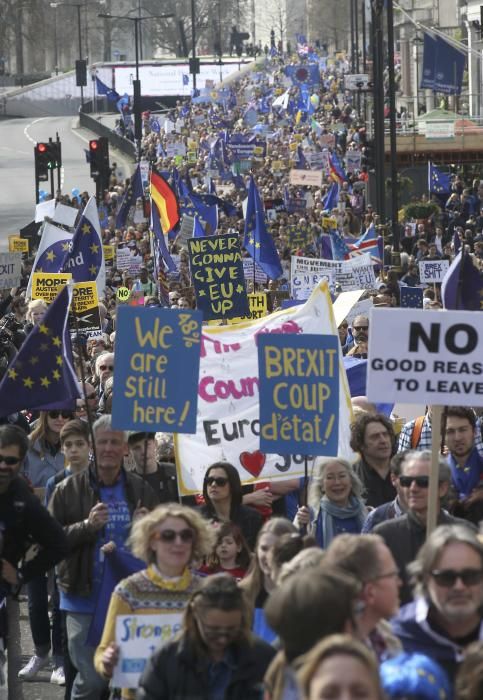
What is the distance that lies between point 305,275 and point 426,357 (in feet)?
35.5

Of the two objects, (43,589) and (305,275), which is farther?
(305,275)

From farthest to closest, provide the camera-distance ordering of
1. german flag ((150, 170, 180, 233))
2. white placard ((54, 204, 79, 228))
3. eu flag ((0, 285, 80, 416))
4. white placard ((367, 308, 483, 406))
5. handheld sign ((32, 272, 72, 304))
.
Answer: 1. white placard ((54, 204, 79, 228))
2. german flag ((150, 170, 180, 233))
3. handheld sign ((32, 272, 72, 304))
4. eu flag ((0, 285, 80, 416))
5. white placard ((367, 308, 483, 406))

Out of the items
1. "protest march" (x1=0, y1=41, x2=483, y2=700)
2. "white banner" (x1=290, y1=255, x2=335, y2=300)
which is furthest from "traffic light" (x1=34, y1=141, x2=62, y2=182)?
"protest march" (x1=0, y1=41, x2=483, y2=700)

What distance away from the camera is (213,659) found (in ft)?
16.6

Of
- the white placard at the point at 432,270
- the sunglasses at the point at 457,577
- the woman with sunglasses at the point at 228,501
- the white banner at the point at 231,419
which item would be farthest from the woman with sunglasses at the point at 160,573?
the white placard at the point at 432,270

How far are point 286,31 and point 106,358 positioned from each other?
5696 inches

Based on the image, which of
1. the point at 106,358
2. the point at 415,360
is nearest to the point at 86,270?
the point at 106,358

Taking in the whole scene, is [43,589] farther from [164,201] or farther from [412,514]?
[164,201]

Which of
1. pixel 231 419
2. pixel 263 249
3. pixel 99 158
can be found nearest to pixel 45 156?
pixel 99 158

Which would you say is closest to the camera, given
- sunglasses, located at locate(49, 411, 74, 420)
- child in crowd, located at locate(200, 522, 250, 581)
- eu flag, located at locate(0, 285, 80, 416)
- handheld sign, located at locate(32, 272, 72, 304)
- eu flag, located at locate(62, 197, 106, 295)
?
child in crowd, located at locate(200, 522, 250, 581)

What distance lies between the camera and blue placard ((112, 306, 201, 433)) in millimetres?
7230

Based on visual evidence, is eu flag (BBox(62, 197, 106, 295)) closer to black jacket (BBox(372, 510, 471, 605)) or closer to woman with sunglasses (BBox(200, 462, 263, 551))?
woman with sunglasses (BBox(200, 462, 263, 551))

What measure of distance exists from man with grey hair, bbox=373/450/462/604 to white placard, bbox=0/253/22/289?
10.2m

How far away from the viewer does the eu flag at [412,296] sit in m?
15.9
